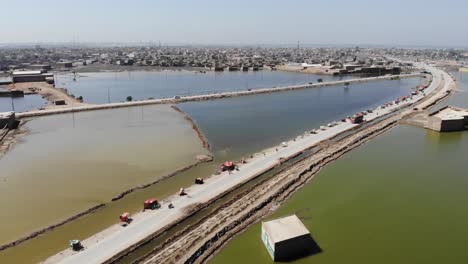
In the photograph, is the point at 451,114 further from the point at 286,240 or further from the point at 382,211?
the point at 286,240

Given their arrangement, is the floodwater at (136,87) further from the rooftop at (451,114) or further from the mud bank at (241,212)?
the mud bank at (241,212)

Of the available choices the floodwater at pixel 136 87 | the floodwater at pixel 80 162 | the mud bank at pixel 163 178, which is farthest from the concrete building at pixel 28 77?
the mud bank at pixel 163 178

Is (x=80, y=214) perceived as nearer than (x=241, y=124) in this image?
Yes

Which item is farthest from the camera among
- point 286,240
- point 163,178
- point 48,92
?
point 48,92

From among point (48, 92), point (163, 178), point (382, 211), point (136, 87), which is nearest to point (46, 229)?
point (163, 178)

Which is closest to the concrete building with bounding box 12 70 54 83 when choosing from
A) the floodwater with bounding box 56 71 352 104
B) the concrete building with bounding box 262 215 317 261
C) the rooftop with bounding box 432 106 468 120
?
the floodwater with bounding box 56 71 352 104

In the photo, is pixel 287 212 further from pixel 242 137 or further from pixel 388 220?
pixel 242 137

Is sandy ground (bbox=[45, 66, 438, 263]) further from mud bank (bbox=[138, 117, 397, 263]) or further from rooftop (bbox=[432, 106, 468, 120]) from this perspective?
rooftop (bbox=[432, 106, 468, 120])

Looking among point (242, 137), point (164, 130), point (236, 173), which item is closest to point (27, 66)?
point (164, 130)
